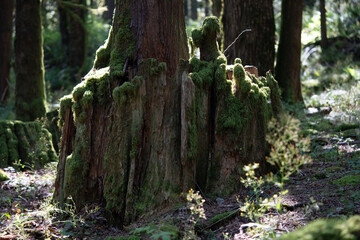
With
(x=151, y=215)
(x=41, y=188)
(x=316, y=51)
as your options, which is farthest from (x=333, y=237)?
(x=316, y=51)

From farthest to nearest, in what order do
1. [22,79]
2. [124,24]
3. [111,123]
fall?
[22,79] < [124,24] < [111,123]

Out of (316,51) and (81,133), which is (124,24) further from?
(316,51)

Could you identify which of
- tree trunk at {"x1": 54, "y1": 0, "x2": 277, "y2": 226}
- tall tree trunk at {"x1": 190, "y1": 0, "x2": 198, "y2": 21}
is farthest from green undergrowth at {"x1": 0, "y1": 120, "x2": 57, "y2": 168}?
tall tree trunk at {"x1": 190, "y1": 0, "x2": 198, "y2": 21}

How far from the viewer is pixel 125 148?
15.4 ft

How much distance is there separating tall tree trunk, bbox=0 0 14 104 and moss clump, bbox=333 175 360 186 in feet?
47.2

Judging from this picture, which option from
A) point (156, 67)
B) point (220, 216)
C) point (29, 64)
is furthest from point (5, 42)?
point (220, 216)

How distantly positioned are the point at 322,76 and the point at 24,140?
11.3 m

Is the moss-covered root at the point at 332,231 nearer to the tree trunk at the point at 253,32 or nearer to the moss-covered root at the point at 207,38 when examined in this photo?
the moss-covered root at the point at 207,38

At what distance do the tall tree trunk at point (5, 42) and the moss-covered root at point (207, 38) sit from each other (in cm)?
1228

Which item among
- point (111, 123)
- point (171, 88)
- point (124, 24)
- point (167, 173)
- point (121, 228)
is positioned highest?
point (124, 24)

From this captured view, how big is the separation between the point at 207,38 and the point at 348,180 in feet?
9.22

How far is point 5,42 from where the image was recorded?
15.7m

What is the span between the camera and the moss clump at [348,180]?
449 cm

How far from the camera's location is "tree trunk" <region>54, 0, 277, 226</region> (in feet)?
15.2
